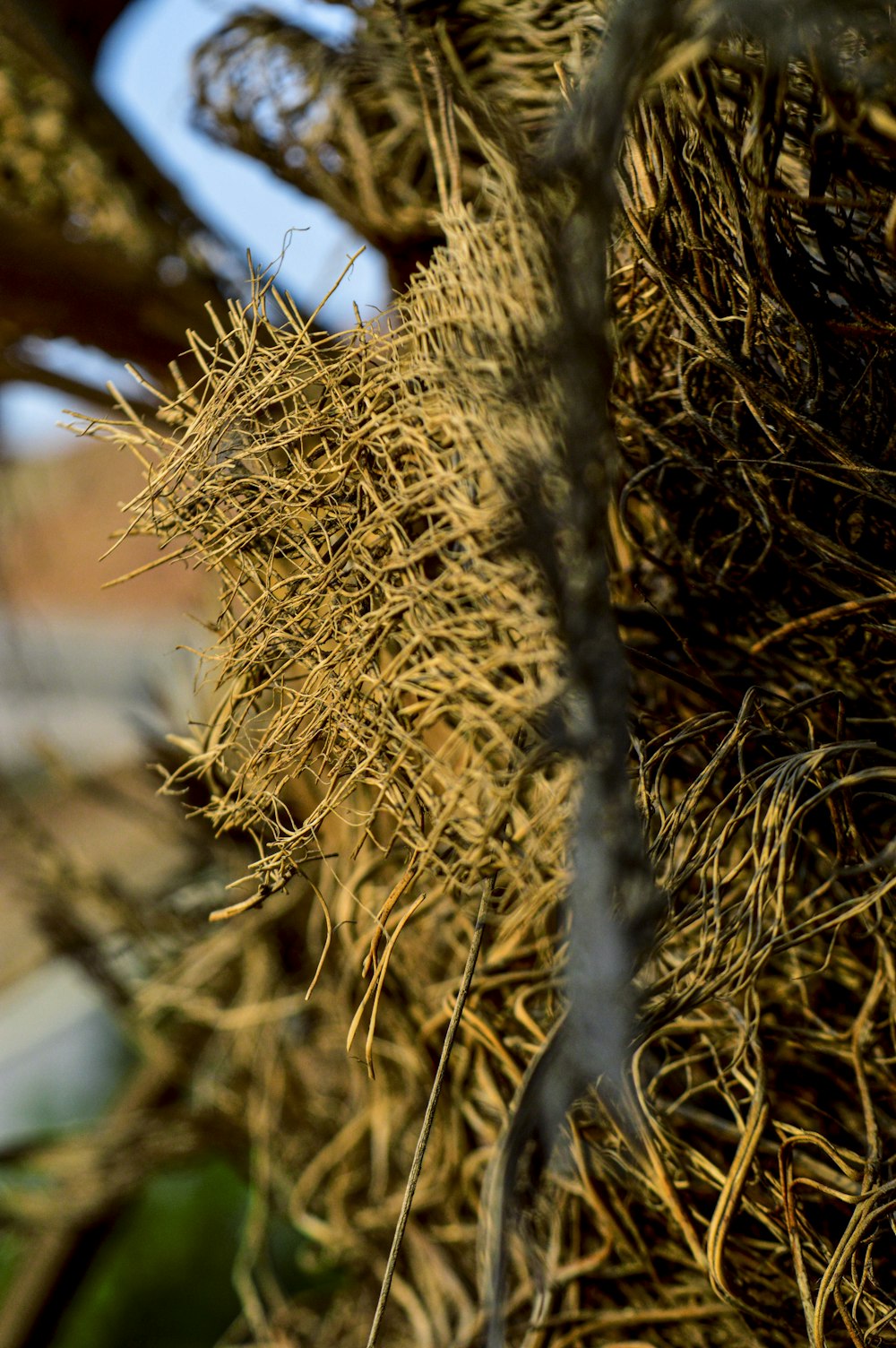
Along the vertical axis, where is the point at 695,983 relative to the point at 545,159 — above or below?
below

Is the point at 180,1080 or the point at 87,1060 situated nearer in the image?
the point at 180,1080

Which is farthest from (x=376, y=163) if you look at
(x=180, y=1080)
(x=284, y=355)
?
(x=180, y=1080)

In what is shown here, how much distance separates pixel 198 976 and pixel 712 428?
1.46 feet

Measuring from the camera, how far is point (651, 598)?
25 centimetres

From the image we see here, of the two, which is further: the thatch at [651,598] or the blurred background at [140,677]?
the blurred background at [140,677]

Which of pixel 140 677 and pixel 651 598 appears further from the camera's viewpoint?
pixel 140 677

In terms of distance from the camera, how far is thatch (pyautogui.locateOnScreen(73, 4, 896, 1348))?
0.16m

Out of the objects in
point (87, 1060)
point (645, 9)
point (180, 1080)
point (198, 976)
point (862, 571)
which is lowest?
point (87, 1060)

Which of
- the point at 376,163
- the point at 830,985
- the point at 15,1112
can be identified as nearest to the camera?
the point at 830,985

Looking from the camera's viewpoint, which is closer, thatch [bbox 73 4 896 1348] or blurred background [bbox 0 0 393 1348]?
thatch [bbox 73 4 896 1348]

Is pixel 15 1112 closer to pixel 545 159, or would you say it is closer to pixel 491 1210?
pixel 491 1210

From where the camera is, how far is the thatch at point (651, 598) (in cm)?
16

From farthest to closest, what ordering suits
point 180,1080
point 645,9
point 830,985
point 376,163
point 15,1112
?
1. point 15,1112
2. point 180,1080
3. point 376,163
4. point 830,985
5. point 645,9

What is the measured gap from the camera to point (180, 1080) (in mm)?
744
